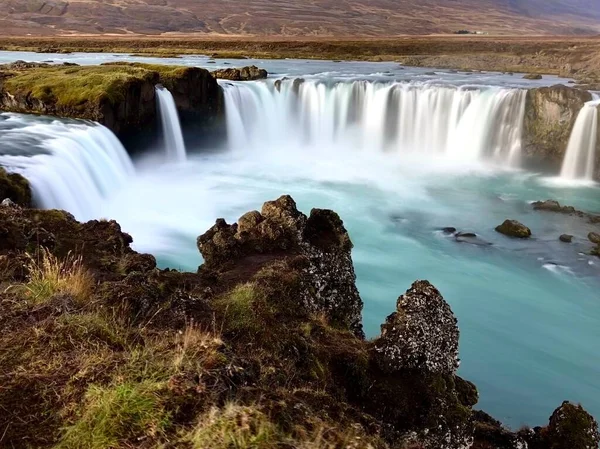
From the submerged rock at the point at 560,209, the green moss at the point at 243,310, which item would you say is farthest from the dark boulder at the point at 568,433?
the submerged rock at the point at 560,209

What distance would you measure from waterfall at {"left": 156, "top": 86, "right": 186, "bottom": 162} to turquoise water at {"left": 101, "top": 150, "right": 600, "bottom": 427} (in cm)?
116

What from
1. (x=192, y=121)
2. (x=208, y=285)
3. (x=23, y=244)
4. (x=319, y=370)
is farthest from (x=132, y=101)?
(x=319, y=370)

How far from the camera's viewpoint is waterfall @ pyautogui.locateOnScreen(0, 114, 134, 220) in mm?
17359

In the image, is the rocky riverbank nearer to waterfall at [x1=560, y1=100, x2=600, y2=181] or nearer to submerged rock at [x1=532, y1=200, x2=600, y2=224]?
submerged rock at [x1=532, y1=200, x2=600, y2=224]

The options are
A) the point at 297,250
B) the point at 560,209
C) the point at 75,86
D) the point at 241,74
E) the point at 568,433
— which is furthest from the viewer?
the point at 241,74

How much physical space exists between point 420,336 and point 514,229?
16512 millimetres

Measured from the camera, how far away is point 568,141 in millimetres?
31516

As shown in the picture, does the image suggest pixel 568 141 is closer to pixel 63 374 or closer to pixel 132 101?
pixel 132 101

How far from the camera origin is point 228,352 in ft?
13.8

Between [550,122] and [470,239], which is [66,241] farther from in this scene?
[550,122]

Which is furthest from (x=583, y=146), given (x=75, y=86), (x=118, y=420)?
(x=118, y=420)

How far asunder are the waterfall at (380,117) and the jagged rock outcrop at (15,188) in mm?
20781

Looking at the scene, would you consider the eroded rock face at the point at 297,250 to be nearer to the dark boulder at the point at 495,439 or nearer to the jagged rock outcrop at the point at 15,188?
the dark boulder at the point at 495,439

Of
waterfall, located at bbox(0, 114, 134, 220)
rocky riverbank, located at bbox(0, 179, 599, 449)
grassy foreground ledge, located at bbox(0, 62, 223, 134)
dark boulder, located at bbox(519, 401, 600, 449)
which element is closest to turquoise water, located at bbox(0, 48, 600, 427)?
waterfall, located at bbox(0, 114, 134, 220)
